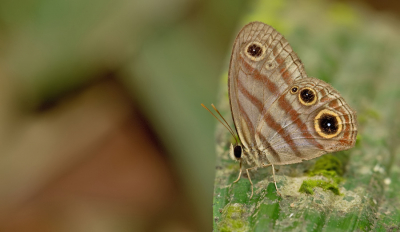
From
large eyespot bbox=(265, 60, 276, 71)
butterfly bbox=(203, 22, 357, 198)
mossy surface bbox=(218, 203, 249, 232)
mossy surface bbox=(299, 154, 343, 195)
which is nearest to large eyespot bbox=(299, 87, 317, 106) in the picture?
butterfly bbox=(203, 22, 357, 198)

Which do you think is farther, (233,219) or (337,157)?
(337,157)

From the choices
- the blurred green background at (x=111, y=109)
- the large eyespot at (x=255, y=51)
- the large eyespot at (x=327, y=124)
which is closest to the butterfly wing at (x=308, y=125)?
the large eyespot at (x=327, y=124)

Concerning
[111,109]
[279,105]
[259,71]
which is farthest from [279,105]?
[111,109]

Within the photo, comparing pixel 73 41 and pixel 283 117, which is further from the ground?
pixel 73 41

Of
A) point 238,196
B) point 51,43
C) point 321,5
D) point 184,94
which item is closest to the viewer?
point 238,196

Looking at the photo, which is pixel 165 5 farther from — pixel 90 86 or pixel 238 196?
pixel 238 196

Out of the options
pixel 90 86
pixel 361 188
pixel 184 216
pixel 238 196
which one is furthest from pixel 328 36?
pixel 90 86

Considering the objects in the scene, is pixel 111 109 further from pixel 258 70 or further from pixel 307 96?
pixel 307 96

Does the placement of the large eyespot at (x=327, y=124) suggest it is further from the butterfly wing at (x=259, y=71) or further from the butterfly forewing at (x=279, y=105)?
the butterfly wing at (x=259, y=71)
